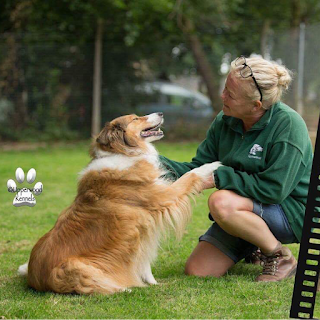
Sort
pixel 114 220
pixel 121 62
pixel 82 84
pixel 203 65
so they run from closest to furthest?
pixel 114 220
pixel 82 84
pixel 121 62
pixel 203 65

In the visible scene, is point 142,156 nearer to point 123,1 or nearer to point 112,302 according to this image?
point 112,302

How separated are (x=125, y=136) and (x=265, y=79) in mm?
1020

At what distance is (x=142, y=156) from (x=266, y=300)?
1.26 meters

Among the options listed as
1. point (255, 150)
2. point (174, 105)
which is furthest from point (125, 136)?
point (174, 105)

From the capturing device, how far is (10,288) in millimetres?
3514

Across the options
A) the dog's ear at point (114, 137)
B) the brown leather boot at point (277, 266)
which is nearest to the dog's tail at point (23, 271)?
the dog's ear at point (114, 137)

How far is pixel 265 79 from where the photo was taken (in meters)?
3.54

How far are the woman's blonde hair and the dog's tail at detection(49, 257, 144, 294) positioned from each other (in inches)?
59.5

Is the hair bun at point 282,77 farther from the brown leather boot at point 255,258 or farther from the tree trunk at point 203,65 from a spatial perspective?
the tree trunk at point 203,65

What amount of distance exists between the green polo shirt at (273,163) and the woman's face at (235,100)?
0.41 feet

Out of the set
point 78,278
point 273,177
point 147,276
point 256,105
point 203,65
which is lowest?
point 147,276

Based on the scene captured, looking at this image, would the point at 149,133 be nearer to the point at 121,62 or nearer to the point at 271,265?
the point at 271,265

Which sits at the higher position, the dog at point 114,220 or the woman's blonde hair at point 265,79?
the woman's blonde hair at point 265,79

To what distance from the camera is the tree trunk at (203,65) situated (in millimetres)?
12828
